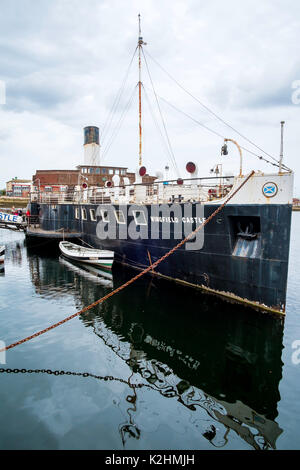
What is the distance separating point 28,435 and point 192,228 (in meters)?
12.5

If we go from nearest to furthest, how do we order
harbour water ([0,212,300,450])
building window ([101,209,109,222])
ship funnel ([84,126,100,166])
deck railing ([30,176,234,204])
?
harbour water ([0,212,300,450]) < deck railing ([30,176,234,204]) < building window ([101,209,109,222]) < ship funnel ([84,126,100,166])

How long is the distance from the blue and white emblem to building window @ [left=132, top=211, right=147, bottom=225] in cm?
852

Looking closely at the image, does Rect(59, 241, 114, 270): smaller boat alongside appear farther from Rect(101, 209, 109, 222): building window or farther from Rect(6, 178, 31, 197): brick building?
Rect(6, 178, 31, 197): brick building

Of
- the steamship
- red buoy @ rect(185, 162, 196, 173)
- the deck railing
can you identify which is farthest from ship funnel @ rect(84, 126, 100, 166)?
red buoy @ rect(185, 162, 196, 173)

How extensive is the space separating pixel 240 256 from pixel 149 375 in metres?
8.09

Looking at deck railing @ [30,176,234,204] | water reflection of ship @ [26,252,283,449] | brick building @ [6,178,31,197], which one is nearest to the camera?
water reflection of ship @ [26,252,283,449]

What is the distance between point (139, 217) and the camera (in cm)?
1984

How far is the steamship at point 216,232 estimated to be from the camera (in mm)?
13297

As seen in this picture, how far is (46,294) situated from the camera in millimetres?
16000

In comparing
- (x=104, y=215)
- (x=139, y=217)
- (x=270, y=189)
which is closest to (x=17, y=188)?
(x=104, y=215)

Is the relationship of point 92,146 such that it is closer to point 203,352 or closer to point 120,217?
point 120,217

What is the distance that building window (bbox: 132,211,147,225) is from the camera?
19.5 m
